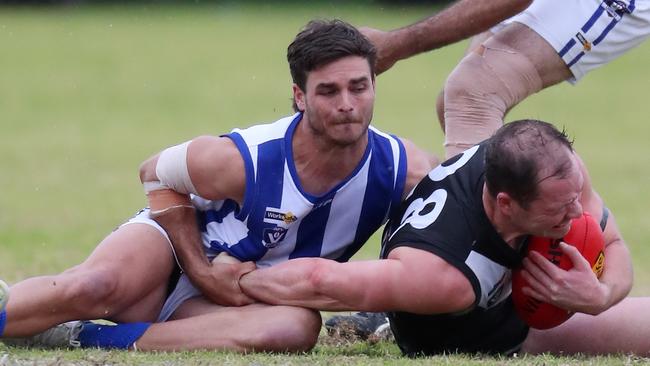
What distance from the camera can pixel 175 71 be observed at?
2670 cm

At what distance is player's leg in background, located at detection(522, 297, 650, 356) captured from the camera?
242 inches

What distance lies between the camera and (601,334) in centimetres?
620

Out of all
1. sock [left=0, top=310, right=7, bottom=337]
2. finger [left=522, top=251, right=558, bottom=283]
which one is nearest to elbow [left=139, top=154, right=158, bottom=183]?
sock [left=0, top=310, right=7, bottom=337]

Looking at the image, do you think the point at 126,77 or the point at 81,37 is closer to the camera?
the point at 126,77

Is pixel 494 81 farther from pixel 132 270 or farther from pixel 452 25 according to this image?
pixel 132 270

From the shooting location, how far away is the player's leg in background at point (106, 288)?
6.07m

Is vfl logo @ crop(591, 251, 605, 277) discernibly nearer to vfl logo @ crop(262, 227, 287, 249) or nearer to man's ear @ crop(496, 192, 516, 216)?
man's ear @ crop(496, 192, 516, 216)

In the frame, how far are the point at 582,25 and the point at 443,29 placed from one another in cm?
79

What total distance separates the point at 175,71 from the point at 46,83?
3.06 metres

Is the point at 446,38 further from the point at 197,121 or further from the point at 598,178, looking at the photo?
the point at 197,121

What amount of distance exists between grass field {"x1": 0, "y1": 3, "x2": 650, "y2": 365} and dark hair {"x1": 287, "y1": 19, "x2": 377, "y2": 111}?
1358 mm

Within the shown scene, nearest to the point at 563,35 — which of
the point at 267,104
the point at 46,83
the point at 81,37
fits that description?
the point at 267,104

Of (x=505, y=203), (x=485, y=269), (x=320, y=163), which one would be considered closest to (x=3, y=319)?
(x=320, y=163)

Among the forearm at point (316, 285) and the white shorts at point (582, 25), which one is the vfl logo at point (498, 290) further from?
the white shorts at point (582, 25)
